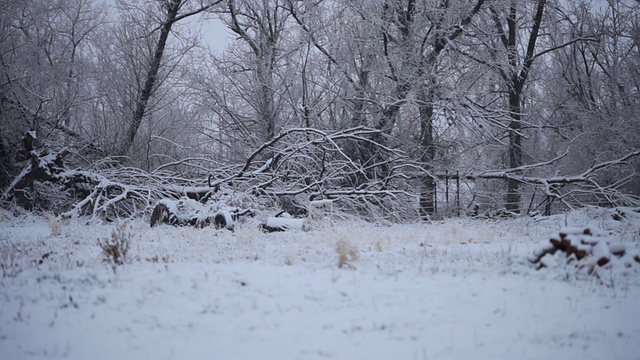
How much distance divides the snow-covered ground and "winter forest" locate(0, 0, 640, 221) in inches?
298

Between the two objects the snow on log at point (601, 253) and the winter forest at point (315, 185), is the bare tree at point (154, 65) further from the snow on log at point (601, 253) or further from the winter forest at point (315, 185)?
the snow on log at point (601, 253)

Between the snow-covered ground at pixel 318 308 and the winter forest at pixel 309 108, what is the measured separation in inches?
298

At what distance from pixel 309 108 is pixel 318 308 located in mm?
12876

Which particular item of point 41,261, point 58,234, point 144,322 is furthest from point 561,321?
point 58,234

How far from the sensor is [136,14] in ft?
54.4

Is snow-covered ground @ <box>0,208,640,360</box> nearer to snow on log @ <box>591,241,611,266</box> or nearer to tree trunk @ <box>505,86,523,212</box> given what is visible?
snow on log @ <box>591,241,611,266</box>

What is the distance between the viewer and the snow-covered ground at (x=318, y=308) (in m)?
3.06

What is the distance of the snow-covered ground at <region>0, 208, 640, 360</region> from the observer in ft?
10.0

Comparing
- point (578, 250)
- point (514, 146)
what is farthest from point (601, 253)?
point (514, 146)

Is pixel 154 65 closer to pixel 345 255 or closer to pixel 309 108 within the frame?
pixel 309 108

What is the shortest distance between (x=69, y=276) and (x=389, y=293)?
301cm

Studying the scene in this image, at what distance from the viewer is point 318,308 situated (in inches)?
146

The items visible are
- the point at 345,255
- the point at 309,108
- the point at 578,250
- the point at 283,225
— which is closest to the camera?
the point at 578,250

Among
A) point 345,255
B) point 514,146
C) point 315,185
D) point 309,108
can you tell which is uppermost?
point 309,108
